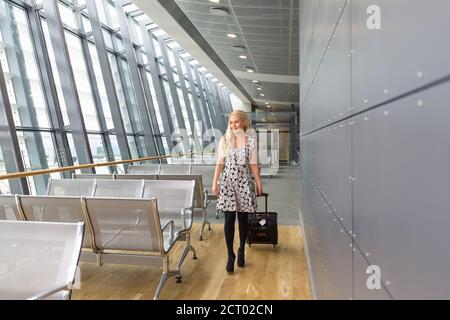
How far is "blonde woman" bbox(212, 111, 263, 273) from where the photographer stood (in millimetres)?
3172

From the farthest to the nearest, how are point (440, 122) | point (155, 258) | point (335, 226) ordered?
point (155, 258) → point (335, 226) → point (440, 122)

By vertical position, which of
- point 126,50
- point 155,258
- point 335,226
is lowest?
point 155,258

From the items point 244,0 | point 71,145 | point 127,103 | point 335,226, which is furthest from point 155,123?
point 335,226

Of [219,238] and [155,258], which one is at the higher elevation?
[155,258]

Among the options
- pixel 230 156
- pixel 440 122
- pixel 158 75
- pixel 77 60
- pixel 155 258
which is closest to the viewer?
pixel 440 122

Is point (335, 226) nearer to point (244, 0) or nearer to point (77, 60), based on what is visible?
point (244, 0)

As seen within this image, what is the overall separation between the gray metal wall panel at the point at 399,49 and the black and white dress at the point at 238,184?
2151mm

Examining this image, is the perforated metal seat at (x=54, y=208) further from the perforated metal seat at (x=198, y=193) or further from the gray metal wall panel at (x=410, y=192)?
the gray metal wall panel at (x=410, y=192)

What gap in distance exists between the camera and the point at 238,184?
3182 mm

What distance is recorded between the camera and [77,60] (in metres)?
7.70

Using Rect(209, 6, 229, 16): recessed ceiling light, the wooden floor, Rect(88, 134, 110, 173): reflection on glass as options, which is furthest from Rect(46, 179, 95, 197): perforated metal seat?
Rect(209, 6, 229, 16): recessed ceiling light

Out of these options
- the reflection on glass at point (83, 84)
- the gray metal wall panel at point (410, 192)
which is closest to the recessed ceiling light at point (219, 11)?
the reflection on glass at point (83, 84)

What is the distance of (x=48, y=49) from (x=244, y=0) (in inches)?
148

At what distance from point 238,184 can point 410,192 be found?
2578 mm
